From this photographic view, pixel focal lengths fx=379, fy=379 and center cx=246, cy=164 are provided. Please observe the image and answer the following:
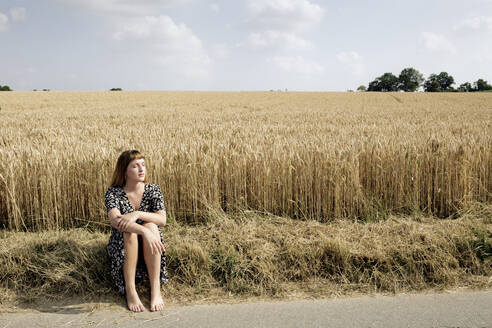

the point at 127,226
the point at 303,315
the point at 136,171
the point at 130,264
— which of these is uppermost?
the point at 136,171

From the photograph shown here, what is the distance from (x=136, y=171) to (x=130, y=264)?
28.1 inches

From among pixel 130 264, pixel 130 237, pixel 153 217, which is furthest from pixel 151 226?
pixel 130 264

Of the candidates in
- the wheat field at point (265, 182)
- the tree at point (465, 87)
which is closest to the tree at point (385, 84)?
the tree at point (465, 87)

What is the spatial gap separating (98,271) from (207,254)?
93 cm

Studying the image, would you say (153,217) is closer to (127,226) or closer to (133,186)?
(127,226)

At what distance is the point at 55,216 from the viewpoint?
4.25m

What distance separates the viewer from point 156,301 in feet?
9.14

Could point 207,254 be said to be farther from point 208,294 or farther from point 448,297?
point 448,297

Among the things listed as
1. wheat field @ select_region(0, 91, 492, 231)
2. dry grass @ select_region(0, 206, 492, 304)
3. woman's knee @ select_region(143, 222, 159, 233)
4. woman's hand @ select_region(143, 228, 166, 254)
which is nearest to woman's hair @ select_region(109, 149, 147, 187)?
woman's knee @ select_region(143, 222, 159, 233)

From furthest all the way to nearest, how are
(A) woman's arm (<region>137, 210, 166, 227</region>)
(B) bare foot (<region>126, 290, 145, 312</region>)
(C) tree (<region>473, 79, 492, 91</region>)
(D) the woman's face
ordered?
(C) tree (<region>473, 79, 492, 91</region>) < (D) the woman's face < (A) woman's arm (<region>137, 210, 166, 227</region>) < (B) bare foot (<region>126, 290, 145, 312</region>)

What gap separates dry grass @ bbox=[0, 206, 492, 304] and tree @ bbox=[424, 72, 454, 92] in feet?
356

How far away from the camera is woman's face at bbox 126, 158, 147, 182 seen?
3.00 m

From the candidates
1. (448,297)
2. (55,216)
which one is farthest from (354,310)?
(55,216)

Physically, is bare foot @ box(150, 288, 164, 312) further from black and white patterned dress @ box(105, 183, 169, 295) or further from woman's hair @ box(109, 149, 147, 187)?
woman's hair @ box(109, 149, 147, 187)
